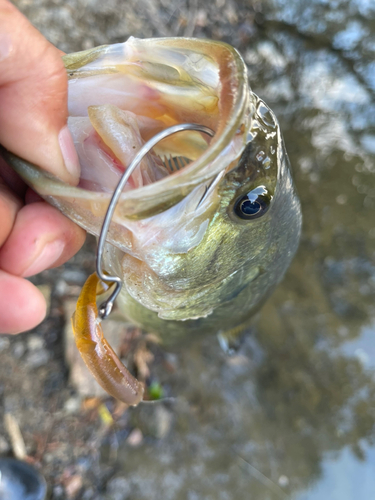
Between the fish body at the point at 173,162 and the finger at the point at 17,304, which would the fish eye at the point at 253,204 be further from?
the finger at the point at 17,304

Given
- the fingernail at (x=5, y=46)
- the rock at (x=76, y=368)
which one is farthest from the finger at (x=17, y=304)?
the rock at (x=76, y=368)

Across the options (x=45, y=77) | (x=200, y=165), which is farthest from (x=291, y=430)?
(x=45, y=77)

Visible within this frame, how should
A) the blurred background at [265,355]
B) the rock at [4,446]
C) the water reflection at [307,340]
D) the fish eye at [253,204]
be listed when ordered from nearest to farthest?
1. the fish eye at [253,204]
2. the rock at [4,446]
3. the blurred background at [265,355]
4. the water reflection at [307,340]

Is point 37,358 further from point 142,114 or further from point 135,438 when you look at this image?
point 142,114

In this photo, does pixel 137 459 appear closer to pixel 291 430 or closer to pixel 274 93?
pixel 291 430

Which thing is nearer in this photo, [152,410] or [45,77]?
[45,77]

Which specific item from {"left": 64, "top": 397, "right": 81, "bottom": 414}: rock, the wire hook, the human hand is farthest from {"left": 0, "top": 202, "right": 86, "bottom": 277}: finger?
{"left": 64, "top": 397, "right": 81, "bottom": 414}: rock

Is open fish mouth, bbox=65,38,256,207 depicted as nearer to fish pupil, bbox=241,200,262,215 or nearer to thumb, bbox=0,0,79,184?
thumb, bbox=0,0,79,184

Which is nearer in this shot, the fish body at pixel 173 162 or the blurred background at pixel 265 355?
the fish body at pixel 173 162
